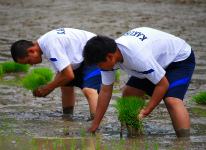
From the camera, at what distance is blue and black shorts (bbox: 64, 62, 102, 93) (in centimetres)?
490

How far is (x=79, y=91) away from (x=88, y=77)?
1.66m

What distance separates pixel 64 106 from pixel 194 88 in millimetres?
2308

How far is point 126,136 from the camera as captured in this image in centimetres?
422

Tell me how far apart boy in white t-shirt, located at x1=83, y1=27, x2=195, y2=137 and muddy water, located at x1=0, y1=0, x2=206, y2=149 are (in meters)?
0.31

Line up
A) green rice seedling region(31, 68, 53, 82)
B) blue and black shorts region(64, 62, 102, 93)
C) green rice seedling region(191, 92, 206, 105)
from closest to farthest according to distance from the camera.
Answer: blue and black shorts region(64, 62, 102, 93) → green rice seedling region(191, 92, 206, 105) → green rice seedling region(31, 68, 53, 82)

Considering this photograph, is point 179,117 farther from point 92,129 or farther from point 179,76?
point 92,129

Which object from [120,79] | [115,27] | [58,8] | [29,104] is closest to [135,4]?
[58,8]

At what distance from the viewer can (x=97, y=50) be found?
143 inches

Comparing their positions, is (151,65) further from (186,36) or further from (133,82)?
(186,36)

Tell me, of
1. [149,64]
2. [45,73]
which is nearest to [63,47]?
[149,64]

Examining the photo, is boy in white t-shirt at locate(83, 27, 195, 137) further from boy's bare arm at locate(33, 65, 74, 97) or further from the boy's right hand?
boy's bare arm at locate(33, 65, 74, 97)

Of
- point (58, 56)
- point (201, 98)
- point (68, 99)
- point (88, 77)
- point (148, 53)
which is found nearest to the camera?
point (148, 53)

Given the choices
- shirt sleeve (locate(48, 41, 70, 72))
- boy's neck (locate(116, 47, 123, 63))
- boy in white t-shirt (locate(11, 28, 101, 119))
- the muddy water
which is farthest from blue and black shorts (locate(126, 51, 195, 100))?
shirt sleeve (locate(48, 41, 70, 72))

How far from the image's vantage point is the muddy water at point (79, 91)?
4.12 m
